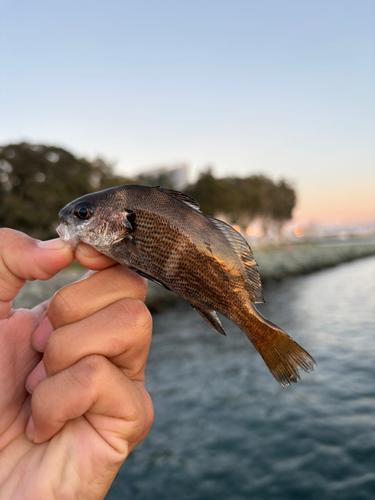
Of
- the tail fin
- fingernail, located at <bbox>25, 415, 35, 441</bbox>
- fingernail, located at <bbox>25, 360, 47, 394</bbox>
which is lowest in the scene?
fingernail, located at <bbox>25, 415, 35, 441</bbox>

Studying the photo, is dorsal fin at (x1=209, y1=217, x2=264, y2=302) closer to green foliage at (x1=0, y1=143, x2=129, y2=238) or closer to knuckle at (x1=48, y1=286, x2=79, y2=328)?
knuckle at (x1=48, y1=286, x2=79, y2=328)

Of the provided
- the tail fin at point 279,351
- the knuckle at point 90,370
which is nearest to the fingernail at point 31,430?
the knuckle at point 90,370

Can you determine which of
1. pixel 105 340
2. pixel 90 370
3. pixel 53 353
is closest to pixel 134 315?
pixel 105 340

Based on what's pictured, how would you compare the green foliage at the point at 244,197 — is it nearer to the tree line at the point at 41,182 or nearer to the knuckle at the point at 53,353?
the tree line at the point at 41,182

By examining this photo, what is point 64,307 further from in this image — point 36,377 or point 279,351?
point 279,351

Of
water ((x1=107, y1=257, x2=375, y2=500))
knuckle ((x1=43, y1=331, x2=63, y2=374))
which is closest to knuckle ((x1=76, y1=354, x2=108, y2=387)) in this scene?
knuckle ((x1=43, y1=331, x2=63, y2=374))

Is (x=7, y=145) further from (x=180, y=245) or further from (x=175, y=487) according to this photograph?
(x=180, y=245)

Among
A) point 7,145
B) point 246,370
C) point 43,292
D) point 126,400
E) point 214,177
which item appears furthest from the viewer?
point 214,177

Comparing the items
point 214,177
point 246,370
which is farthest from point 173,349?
point 214,177
